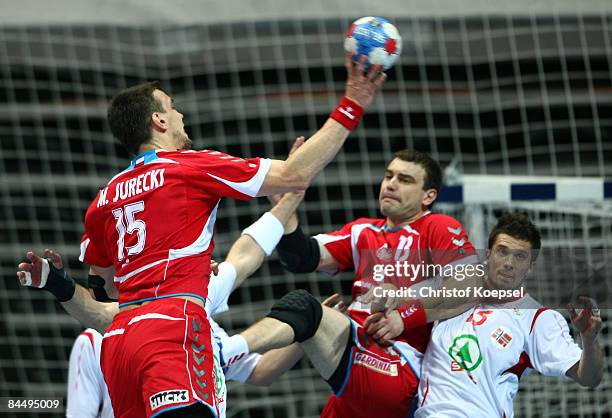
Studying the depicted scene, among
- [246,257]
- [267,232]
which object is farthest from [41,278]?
[267,232]

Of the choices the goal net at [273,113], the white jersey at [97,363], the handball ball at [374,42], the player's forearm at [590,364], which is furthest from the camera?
the goal net at [273,113]

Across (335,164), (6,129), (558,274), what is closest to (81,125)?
(6,129)

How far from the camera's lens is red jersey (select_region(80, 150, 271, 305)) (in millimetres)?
3709

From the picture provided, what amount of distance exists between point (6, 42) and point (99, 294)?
5.37 meters

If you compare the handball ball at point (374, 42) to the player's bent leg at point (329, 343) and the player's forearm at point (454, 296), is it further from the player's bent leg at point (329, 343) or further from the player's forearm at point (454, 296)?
the player's bent leg at point (329, 343)

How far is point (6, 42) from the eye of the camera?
9.16 meters

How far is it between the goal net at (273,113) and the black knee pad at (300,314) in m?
4.03

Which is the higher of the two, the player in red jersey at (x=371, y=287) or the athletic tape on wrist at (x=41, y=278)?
the athletic tape on wrist at (x=41, y=278)

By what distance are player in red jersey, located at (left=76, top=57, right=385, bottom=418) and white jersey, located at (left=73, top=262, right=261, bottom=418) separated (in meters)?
0.83

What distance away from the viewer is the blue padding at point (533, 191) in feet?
19.5

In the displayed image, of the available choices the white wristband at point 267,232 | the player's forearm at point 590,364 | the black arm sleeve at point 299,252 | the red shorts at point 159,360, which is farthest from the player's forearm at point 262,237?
the player's forearm at point 590,364

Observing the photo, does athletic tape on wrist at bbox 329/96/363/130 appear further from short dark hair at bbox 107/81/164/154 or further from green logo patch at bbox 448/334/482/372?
green logo patch at bbox 448/334/482/372

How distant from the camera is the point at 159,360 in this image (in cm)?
347

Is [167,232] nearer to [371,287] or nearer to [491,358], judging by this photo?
[371,287]
